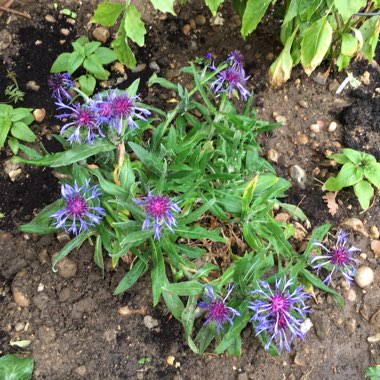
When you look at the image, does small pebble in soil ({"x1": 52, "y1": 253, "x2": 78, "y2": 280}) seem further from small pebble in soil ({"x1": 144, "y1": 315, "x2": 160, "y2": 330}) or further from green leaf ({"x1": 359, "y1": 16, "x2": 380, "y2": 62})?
green leaf ({"x1": 359, "y1": 16, "x2": 380, "y2": 62})

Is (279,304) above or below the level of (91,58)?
below

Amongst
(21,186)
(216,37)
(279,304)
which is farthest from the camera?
(216,37)

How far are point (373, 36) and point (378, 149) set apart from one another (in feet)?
1.70

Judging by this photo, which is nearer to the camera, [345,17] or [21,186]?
[345,17]

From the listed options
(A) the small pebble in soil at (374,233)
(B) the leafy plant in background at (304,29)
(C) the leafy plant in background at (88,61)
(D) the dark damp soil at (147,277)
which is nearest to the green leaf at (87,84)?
(C) the leafy plant in background at (88,61)

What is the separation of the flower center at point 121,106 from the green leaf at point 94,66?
84 cm

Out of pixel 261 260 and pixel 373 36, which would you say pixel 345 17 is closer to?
pixel 373 36

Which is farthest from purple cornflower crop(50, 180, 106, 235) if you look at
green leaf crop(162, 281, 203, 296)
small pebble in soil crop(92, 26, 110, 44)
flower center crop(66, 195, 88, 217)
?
small pebble in soil crop(92, 26, 110, 44)

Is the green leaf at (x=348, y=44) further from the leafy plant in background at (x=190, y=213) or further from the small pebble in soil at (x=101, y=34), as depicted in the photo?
the small pebble in soil at (x=101, y=34)

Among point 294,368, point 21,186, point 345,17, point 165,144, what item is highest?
point 345,17

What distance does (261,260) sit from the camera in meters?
1.91

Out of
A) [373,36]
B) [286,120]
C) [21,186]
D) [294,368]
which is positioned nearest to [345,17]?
[373,36]

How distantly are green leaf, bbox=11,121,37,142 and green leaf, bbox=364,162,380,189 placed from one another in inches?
56.5

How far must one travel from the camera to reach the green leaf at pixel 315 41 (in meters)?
2.17
